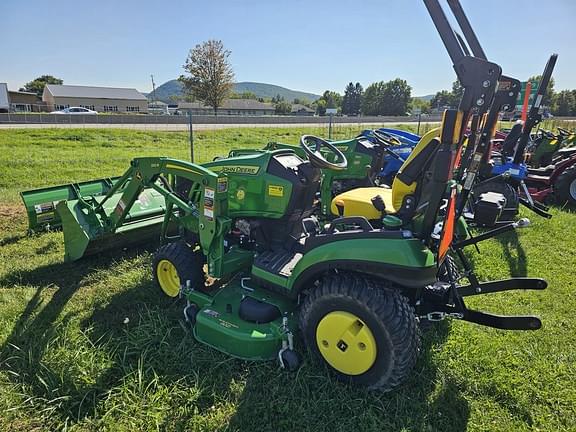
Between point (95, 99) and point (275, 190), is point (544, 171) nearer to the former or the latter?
point (275, 190)

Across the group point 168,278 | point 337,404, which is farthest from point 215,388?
point 168,278

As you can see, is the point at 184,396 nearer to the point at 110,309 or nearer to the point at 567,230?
the point at 110,309

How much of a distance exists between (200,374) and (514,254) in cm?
442

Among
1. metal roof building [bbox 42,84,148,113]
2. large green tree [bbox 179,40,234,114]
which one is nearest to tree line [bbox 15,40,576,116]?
large green tree [bbox 179,40,234,114]

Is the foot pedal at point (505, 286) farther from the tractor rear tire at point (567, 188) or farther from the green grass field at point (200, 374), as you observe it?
the tractor rear tire at point (567, 188)

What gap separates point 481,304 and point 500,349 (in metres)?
0.81

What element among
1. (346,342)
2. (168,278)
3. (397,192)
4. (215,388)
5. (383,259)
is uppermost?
(397,192)

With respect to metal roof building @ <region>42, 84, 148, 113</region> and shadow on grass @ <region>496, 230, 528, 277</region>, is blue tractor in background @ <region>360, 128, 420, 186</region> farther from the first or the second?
metal roof building @ <region>42, 84, 148, 113</region>

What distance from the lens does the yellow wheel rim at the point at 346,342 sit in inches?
101

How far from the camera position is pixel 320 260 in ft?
8.94

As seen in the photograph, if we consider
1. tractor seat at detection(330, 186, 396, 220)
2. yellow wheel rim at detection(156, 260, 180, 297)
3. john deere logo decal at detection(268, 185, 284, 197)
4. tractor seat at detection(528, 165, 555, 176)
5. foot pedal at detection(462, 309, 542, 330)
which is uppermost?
john deere logo decal at detection(268, 185, 284, 197)

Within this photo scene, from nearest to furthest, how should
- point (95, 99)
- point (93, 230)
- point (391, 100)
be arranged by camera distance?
point (93, 230)
point (95, 99)
point (391, 100)

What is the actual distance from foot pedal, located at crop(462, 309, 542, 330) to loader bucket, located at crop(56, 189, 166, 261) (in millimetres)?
3637

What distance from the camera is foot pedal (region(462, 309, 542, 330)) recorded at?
8.46 feet
